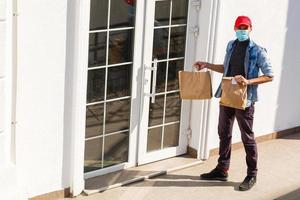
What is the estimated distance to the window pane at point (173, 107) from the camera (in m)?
7.40

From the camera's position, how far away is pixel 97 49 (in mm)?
6480

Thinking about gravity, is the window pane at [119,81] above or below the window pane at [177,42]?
below

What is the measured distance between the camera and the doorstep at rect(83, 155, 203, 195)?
6711mm

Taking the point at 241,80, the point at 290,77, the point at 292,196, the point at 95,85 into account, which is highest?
the point at 241,80

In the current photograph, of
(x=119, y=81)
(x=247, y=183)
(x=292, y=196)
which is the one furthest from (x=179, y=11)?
(x=292, y=196)

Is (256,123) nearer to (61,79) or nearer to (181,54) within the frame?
(181,54)

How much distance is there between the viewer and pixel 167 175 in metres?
7.18

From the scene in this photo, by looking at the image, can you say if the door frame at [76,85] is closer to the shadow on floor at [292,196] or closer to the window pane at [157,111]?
the window pane at [157,111]

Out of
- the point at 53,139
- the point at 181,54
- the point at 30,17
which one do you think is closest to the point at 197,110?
the point at 181,54

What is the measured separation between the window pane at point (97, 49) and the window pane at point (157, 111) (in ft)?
3.09

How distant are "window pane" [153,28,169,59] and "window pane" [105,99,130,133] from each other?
2.01 feet

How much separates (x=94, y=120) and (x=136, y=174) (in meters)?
0.81

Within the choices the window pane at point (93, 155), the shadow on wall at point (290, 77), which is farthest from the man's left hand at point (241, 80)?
the shadow on wall at point (290, 77)

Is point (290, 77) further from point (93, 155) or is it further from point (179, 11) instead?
point (93, 155)
